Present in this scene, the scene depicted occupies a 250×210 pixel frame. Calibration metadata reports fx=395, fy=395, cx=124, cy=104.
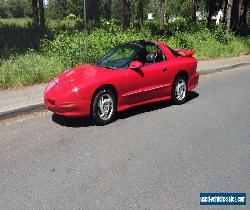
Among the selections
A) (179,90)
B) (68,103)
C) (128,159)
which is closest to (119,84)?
(68,103)

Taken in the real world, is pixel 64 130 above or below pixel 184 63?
below

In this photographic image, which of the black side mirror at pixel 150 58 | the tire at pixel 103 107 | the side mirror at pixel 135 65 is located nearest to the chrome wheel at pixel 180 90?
the black side mirror at pixel 150 58

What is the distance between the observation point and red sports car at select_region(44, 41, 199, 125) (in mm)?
7340

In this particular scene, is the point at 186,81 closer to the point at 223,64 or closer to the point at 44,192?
the point at 44,192

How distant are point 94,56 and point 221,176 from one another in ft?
28.0

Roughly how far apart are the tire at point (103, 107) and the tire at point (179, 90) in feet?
6.26

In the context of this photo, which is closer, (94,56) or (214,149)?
(214,149)

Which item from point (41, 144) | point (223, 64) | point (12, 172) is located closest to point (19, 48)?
point (223, 64)

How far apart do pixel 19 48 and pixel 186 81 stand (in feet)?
27.1

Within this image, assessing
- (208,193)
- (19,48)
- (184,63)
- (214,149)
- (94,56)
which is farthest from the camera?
(19,48)

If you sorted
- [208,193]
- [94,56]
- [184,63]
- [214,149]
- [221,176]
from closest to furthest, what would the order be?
[208,193] → [221,176] → [214,149] → [184,63] → [94,56]

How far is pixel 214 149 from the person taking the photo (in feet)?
20.7

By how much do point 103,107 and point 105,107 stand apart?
0.16 feet

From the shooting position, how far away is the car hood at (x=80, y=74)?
7.55m
